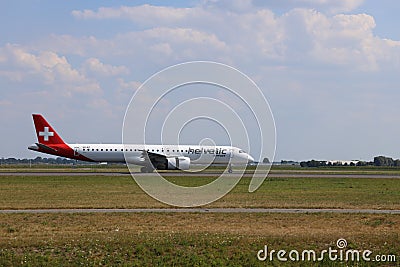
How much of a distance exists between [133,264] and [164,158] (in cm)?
5258

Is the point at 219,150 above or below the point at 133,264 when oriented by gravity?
above

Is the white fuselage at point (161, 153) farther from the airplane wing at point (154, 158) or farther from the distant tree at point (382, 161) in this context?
the distant tree at point (382, 161)

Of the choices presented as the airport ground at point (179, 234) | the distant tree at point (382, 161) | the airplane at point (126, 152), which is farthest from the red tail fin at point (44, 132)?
the distant tree at point (382, 161)

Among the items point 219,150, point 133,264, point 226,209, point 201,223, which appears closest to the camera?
point 133,264

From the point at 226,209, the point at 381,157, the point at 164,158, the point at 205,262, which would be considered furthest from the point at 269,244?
the point at 381,157

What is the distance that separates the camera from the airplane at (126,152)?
68812 mm

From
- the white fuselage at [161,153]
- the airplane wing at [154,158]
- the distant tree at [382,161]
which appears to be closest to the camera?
the airplane wing at [154,158]

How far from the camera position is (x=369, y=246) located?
55.9 ft

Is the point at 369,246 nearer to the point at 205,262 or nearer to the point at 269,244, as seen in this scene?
the point at 269,244

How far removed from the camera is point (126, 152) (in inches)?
2773
